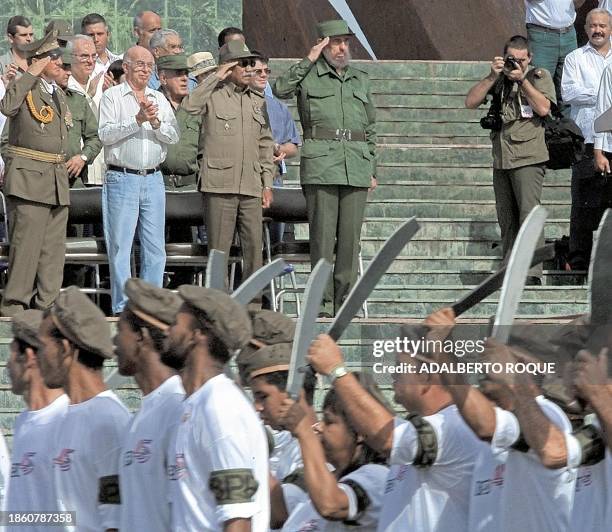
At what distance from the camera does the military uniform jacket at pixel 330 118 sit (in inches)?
456

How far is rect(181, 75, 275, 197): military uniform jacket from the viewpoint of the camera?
11484 mm

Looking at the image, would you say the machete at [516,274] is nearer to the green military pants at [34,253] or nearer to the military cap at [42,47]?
the green military pants at [34,253]

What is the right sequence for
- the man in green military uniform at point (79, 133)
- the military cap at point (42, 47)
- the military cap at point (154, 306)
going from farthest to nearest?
the man in green military uniform at point (79, 133) → the military cap at point (42, 47) → the military cap at point (154, 306)

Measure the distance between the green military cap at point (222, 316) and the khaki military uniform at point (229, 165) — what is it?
5908 mm

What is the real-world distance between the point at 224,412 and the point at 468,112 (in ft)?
34.1

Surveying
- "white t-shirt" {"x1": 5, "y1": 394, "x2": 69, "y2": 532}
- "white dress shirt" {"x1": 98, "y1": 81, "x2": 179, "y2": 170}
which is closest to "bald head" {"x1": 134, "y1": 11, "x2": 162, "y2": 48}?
"white dress shirt" {"x1": 98, "y1": 81, "x2": 179, "y2": 170}

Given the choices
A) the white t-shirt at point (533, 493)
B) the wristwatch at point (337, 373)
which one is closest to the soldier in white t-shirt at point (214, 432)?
the wristwatch at point (337, 373)

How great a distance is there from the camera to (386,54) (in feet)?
60.1

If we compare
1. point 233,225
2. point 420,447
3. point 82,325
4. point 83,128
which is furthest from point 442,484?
point 83,128

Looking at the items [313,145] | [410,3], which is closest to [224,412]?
[313,145]

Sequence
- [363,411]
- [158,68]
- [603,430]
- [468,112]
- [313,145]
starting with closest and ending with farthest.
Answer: [603,430] < [363,411] < [313,145] < [158,68] < [468,112]

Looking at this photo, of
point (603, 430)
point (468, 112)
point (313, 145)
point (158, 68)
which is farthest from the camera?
point (468, 112)

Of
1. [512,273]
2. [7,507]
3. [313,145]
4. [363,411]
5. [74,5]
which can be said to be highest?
[74,5]

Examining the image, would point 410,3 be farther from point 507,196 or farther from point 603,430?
point 603,430
